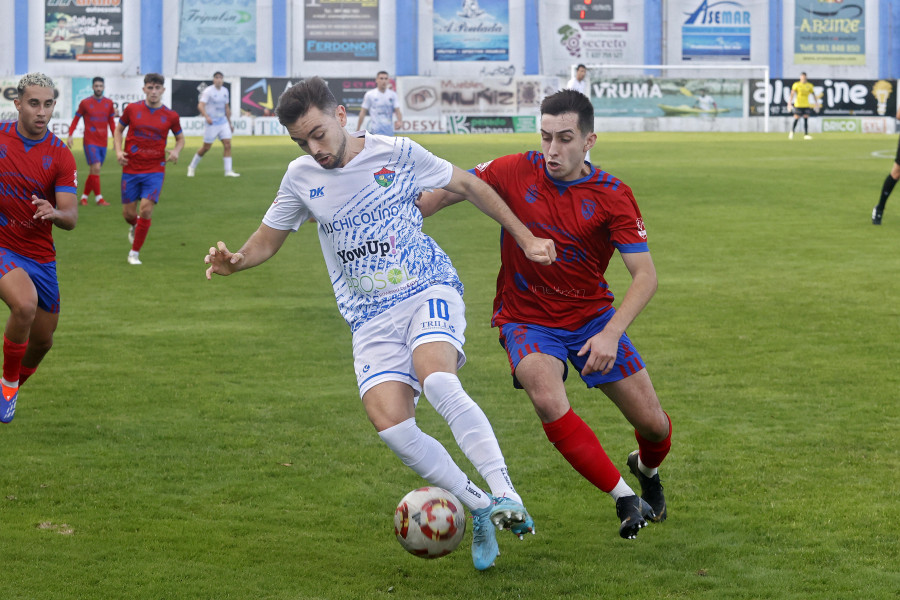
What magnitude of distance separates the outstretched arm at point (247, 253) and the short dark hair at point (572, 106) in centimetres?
136

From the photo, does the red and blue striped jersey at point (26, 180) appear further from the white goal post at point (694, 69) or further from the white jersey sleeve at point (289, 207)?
the white goal post at point (694, 69)

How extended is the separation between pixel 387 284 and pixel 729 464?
2.57 metres

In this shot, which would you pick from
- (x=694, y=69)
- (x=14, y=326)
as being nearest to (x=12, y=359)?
(x=14, y=326)

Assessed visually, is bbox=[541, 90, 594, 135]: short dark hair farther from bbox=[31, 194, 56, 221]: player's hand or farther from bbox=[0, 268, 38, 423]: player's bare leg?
bbox=[0, 268, 38, 423]: player's bare leg

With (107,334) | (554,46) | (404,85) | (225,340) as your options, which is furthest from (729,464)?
(554,46)

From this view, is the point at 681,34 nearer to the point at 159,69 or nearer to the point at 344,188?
the point at 159,69

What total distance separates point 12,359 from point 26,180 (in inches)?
48.2

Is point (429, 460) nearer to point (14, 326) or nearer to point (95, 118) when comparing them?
point (14, 326)

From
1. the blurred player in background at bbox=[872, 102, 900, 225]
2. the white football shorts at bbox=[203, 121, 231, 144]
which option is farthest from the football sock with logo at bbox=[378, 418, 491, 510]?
the white football shorts at bbox=[203, 121, 231, 144]

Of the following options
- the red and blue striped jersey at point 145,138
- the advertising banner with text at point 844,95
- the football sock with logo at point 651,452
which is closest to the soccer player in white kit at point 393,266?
the football sock with logo at point 651,452

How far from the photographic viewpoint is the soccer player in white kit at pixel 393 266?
15.6ft

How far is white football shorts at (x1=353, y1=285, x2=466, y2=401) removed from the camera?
16.2 ft

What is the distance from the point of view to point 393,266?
5.01m

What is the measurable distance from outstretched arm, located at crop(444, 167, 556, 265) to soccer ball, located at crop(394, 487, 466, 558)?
3.79 ft
